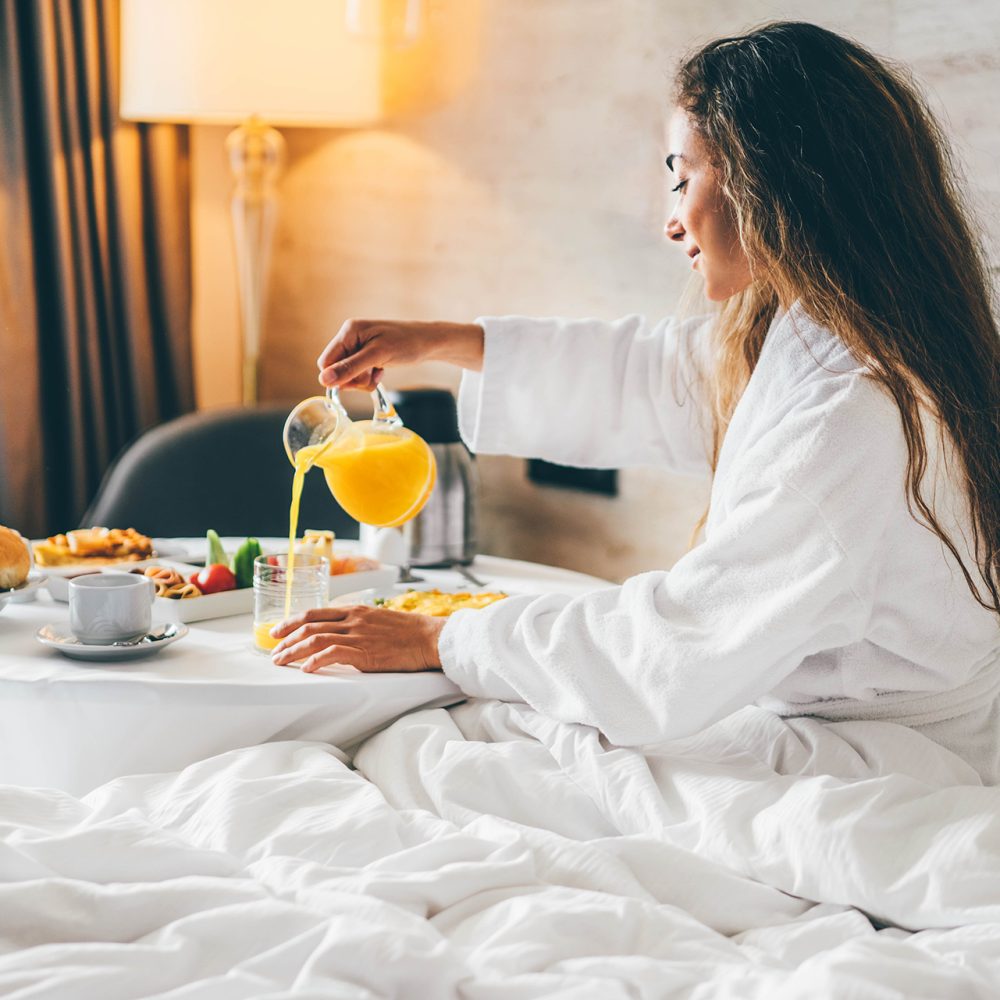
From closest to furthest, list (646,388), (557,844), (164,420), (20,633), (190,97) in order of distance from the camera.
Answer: (557,844) < (20,633) < (646,388) < (190,97) < (164,420)

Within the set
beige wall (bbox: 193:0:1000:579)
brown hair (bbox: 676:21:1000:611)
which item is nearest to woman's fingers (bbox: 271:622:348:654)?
brown hair (bbox: 676:21:1000:611)

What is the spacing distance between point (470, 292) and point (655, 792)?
180 cm

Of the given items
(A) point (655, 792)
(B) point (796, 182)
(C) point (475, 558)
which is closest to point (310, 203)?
(C) point (475, 558)

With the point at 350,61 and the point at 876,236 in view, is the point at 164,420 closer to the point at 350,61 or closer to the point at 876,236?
the point at 350,61

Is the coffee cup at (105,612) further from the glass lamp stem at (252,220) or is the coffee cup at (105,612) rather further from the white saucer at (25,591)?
the glass lamp stem at (252,220)

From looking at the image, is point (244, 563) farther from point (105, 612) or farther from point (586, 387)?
point (586, 387)

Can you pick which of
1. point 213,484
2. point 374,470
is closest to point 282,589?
point 374,470

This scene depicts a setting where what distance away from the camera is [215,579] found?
5.37 feet

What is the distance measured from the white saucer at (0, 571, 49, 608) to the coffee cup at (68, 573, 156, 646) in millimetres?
167

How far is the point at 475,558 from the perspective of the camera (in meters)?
2.04

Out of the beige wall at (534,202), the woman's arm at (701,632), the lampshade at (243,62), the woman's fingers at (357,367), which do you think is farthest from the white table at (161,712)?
the lampshade at (243,62)

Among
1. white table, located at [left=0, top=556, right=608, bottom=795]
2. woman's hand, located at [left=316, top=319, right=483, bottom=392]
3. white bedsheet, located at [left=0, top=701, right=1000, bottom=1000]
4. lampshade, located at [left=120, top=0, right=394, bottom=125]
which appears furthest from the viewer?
lampshade, located at [left=120, top=0, right=394, bottom=125]

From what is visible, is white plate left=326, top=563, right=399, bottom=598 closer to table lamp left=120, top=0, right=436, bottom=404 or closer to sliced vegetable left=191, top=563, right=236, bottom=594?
sliced vegetable left=191, top=563, right=236, bottom=594

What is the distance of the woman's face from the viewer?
1384mm
